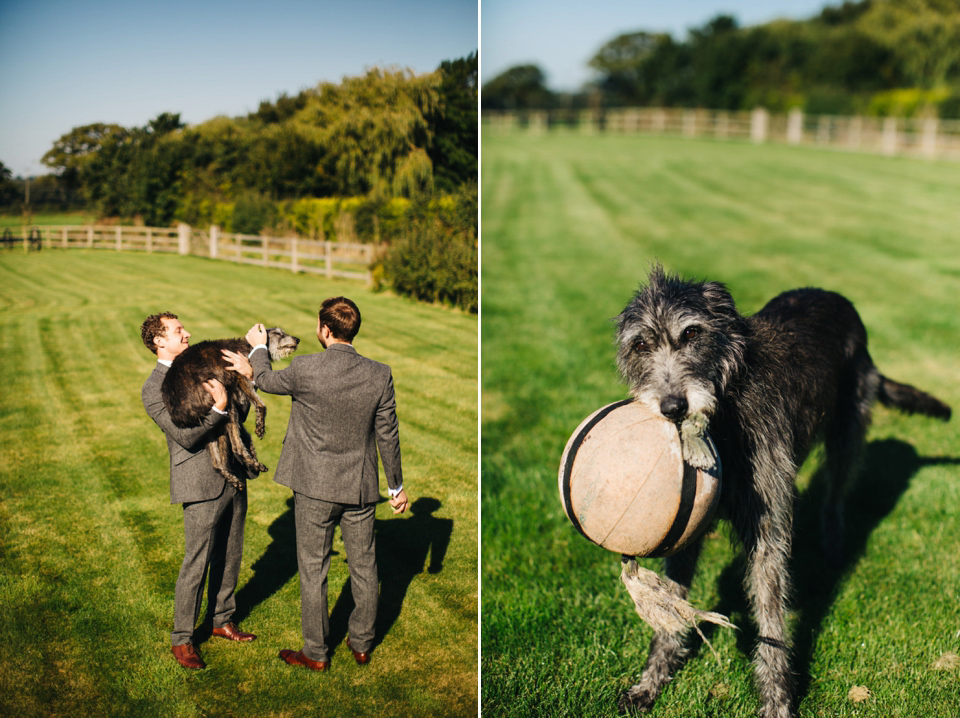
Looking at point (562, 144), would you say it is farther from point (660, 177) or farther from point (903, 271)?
point (903, 271)

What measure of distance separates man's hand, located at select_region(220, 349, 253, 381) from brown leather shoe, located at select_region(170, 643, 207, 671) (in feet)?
5.18

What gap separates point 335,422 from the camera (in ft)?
13.3

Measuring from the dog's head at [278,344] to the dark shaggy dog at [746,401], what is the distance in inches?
71.8

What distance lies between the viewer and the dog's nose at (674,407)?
3115mm

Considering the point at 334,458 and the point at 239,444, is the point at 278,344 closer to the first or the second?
the point at 239,444

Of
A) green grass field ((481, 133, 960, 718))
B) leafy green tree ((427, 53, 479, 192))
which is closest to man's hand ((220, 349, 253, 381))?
green grass field ((481, 133, 960, 718))

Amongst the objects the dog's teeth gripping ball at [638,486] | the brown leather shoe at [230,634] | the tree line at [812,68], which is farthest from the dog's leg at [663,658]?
the tree line at [812,68]

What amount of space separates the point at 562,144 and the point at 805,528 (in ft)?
143

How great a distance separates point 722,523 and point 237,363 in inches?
145

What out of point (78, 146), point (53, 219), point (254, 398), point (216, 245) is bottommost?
point (254, 398)

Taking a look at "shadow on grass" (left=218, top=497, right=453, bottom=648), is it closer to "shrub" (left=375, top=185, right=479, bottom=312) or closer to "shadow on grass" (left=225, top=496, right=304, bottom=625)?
"shadow on grass" (left=225, top=496, right=304, bottom=625)

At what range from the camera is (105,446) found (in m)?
5.38

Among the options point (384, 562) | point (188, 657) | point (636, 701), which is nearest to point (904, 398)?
point (636, 701)

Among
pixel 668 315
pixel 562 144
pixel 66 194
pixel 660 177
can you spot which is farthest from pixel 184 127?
pixel 562 144
